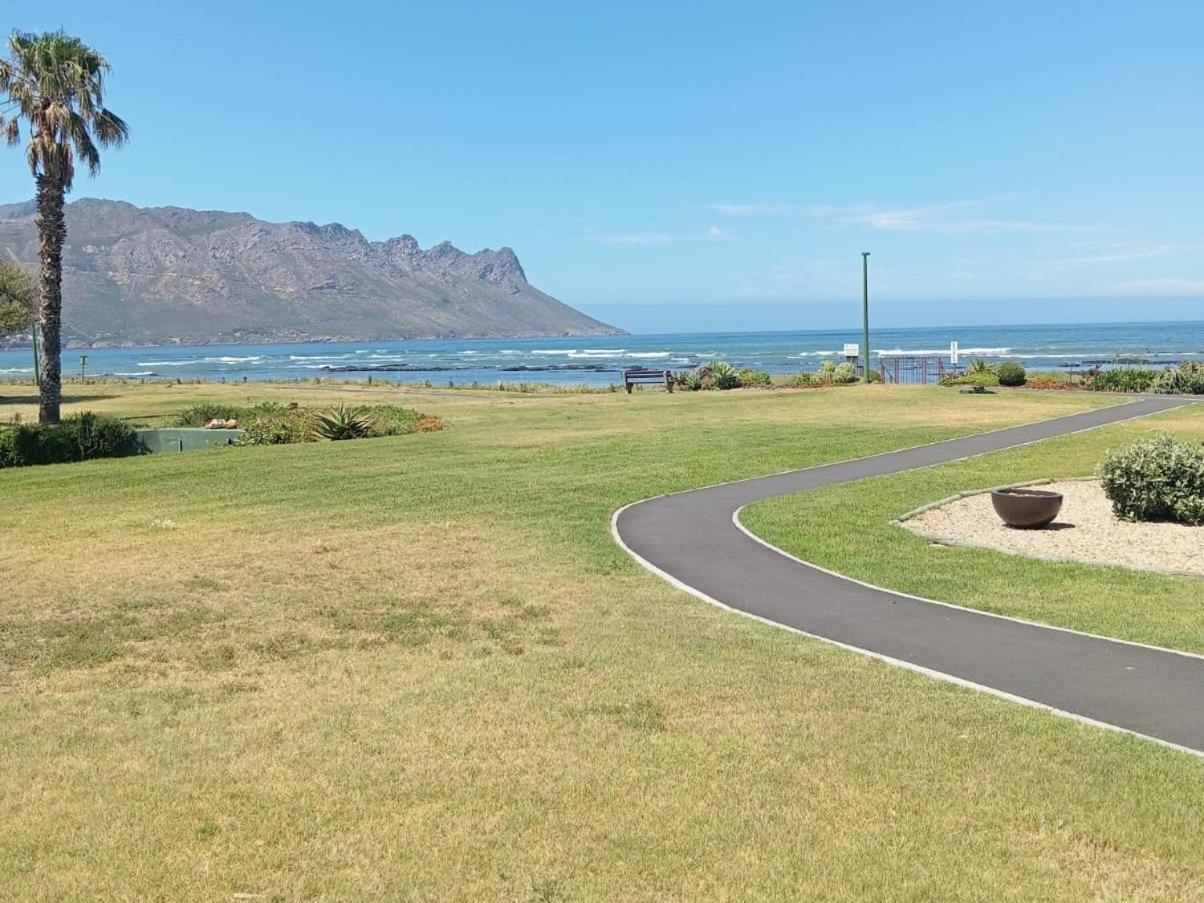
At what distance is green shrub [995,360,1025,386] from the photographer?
42969mm

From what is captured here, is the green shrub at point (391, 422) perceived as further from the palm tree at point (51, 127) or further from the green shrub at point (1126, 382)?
the green shrub at point (1126, 382)

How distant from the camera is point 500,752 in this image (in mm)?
6250

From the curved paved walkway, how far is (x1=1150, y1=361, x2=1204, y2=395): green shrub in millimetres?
30156

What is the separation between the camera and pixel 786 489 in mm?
17312

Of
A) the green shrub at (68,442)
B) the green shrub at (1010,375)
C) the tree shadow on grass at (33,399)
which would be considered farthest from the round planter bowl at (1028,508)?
the tree shadow on grass at (33,399)

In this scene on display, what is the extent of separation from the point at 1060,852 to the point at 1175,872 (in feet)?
1.54

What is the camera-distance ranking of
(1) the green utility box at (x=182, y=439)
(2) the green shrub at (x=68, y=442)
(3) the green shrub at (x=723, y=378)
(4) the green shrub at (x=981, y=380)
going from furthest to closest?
(3) the green shrub at (x=723, y=378), (4) the green shrub at (x=981, y=380), (1) the green utility box at (x=182, y=439), (2) the green shrub at (x=68, y=442)

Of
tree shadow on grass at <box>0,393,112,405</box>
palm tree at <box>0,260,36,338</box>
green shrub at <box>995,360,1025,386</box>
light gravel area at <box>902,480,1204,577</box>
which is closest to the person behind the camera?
light gravel area at <box>902,480,1204,577</box>

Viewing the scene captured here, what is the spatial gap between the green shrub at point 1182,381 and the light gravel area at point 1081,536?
2699 centimetres

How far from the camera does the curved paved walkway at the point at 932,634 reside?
7.12 meters

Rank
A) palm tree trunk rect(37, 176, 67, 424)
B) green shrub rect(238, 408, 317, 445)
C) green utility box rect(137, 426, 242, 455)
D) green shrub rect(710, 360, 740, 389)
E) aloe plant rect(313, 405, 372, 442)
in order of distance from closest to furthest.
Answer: green utility box rect(137, 426, 242, 455)
green shrub rect(238, 408, 317, 445)
aloe plant rect(313, 405, 372, 442)
palm tree trunk rect(37, 176, 67, 424)
green shrub rect(710, 360, 740, 389)

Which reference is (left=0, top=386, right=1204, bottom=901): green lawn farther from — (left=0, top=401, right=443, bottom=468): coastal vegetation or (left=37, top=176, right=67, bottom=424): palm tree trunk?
(left=37, top=176, right=67, bottom=424): palm tree trunk

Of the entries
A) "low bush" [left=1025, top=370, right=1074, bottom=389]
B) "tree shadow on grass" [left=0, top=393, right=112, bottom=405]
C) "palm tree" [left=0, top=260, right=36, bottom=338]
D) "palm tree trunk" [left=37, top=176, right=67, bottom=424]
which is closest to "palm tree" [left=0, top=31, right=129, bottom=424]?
"palm tree trunk" [left=37, top=176, right=67, bottom=424]

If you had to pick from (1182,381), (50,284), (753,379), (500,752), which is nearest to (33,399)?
(50,284)
